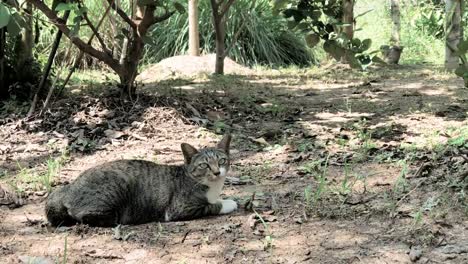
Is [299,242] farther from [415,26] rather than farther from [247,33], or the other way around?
[415,26]

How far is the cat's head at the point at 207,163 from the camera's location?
4.11 metres

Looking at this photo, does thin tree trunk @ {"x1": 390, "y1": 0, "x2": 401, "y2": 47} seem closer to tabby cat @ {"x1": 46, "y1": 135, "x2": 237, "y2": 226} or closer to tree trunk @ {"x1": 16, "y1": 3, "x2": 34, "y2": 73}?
tree trunk @ {"x1": 16, "y1": 3, "x2": 34, "y2": 73}

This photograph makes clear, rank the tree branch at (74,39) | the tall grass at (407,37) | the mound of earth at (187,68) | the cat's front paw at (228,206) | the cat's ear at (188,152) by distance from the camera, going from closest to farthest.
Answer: the cat's front paw at (228,206)
the cat's ear at (188,152)
the tree branch at (74,39)
the mound of earth at (187,68)
the tall grass at (407,37)

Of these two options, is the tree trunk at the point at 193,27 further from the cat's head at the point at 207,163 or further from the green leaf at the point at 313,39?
the green leaf at the point at 313,39

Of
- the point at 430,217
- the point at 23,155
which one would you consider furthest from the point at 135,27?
the point at 430,217

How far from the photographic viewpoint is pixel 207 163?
413 cm

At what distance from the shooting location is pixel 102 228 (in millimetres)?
3822

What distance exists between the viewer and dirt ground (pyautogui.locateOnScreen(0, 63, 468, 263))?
337 centimetres

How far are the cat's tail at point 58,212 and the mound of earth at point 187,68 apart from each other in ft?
21.7

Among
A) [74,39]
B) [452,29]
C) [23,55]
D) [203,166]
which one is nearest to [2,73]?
[23,55]

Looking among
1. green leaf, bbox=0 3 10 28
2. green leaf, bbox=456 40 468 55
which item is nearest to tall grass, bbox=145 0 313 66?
green leaf, bbox=456 40 468 55

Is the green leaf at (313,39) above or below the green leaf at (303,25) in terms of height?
below

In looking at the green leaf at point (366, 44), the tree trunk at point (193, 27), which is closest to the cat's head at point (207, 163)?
the green leaf at point (366, 44)

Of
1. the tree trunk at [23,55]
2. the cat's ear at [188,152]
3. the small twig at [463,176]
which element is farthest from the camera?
the tree trunk at [23,55]
